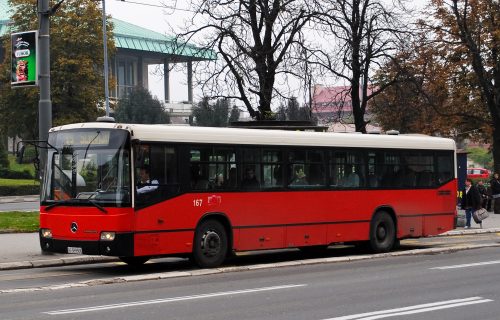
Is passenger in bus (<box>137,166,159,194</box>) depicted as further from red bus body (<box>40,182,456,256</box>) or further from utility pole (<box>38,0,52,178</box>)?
utility pole (<box>38,0,52,178</box>)

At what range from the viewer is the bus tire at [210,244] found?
16.5 metres

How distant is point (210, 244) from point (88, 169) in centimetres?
274

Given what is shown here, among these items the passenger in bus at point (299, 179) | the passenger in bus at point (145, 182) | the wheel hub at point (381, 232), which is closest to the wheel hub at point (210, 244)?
the passenger in bus at point (145, 182)

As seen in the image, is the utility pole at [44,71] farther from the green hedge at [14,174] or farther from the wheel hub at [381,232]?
the green hedge at [14,174]

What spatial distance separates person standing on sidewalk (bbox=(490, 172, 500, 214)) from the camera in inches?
1335

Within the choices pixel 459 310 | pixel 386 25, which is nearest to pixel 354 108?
pixel 386 25

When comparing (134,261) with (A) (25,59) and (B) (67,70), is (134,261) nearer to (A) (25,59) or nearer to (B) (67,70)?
(A) (25,59)

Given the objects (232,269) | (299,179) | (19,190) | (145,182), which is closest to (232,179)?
(232,269)

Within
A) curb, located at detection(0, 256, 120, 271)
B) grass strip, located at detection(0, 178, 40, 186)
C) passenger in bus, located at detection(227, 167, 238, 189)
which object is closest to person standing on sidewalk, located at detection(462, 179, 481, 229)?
passenger in bus, located at detection(227, 167, 238, 189)

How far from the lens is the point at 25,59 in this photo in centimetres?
1952

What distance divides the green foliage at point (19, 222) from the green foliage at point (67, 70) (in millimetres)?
30540

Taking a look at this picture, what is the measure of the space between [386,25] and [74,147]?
637 inches

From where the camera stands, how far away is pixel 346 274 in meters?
15.8

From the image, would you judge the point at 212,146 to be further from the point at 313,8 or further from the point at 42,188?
the point at 313,8
